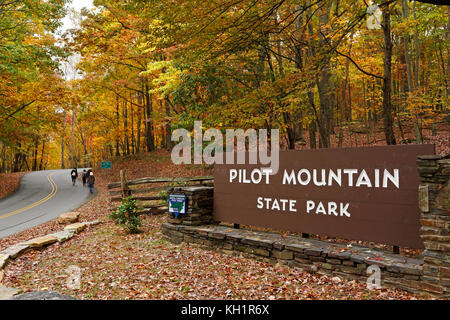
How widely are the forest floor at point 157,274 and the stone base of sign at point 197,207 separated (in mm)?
649

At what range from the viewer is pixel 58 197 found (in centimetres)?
1769

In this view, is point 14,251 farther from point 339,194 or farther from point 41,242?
point 339,194

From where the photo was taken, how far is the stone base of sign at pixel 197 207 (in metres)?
7.46

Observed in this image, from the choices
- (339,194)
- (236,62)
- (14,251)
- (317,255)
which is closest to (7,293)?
(14,251)

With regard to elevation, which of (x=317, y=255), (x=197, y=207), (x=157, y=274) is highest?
(x=197, y=207)

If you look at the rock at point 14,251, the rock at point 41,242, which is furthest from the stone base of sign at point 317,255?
the rock at point 14,251

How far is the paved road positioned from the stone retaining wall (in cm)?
854

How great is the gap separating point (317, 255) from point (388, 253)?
45.7 inches

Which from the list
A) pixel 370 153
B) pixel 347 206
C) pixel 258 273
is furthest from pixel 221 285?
pixel 370 153

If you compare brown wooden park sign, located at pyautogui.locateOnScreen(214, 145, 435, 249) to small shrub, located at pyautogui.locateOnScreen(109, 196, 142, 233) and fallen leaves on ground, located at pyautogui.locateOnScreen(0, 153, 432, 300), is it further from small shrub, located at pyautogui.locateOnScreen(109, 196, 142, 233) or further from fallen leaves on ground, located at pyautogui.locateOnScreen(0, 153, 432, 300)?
small shrub, located at pyautogui.locateOnScreen(109, 196, 142, 233)

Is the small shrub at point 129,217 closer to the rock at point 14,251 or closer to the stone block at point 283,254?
the rock at point 14,251

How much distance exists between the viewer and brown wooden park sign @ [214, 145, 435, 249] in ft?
15.7

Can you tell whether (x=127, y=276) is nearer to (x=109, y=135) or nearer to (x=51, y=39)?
(x=51, y=39)

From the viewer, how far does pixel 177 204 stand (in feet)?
25.2
